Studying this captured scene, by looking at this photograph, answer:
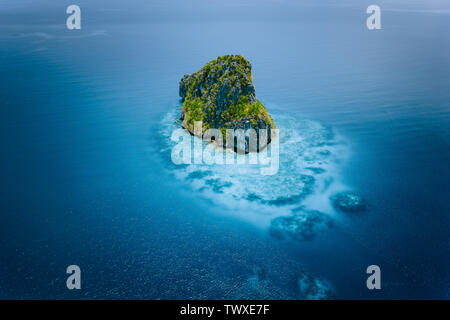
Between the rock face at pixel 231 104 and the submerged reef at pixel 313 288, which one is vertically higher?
the rock face at pixel 231 104

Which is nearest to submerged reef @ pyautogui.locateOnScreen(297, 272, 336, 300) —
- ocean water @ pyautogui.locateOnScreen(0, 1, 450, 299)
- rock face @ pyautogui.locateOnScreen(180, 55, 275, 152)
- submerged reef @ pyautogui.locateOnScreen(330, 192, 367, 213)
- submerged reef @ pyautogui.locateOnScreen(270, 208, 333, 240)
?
ocean water @ pyautogui.locateOnScreen(0, 1, 450, 299)

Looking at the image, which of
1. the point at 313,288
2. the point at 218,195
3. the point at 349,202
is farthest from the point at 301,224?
the point at 218,195

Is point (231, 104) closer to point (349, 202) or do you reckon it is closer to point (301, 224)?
point (301, 224)

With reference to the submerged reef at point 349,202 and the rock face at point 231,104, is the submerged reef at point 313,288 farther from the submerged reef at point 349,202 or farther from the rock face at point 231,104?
the rock face at point 231,104

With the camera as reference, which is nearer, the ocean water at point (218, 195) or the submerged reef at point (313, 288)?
the submerged reef at point (313, 288)

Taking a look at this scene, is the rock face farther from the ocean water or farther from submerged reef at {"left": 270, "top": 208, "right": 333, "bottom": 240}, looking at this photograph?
submerged reef at {"left": 270, "top": 208, "right": 333, "bottom": 240}

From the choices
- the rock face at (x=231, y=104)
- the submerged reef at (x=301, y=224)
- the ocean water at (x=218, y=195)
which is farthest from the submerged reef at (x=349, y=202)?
the rock face at (x=231, y=104)
